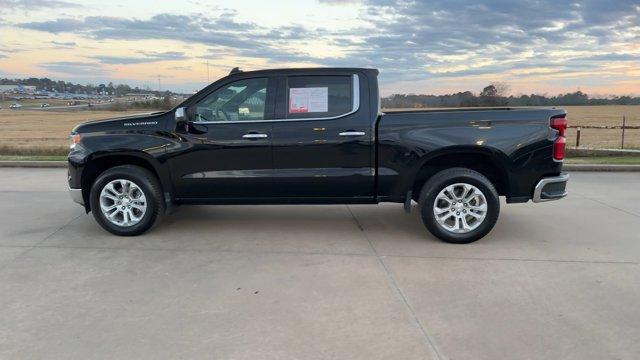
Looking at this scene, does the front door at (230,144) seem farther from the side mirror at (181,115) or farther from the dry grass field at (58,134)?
the dry grass field at (58,134)

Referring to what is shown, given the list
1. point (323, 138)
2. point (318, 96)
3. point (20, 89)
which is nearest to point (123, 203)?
point (323, 138)

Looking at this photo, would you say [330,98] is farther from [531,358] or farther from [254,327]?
[531,358]

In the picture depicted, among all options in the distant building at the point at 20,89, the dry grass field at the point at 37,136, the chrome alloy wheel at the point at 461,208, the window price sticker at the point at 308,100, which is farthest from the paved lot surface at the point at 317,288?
the distant building at the point at 20,89

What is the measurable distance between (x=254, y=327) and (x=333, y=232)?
2543 mm

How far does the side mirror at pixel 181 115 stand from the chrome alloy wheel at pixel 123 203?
910 mm

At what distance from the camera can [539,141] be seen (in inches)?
214

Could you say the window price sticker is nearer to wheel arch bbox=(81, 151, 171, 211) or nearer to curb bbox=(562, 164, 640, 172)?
wheel arch bbox=(81, 151, 171, 211)

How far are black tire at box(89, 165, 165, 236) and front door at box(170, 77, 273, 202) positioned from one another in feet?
Result: 0.90

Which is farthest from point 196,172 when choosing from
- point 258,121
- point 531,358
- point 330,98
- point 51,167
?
point 51,167

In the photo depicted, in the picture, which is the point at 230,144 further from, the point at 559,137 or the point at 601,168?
the point at 601,168

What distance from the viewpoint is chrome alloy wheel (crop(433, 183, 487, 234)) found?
5.46 m

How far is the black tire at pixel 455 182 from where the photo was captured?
5.43m

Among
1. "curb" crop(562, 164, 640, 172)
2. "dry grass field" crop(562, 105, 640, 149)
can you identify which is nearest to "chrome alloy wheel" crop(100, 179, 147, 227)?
"dry grass field" crop(562, 105, 640, 149)

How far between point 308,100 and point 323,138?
0.47 m
